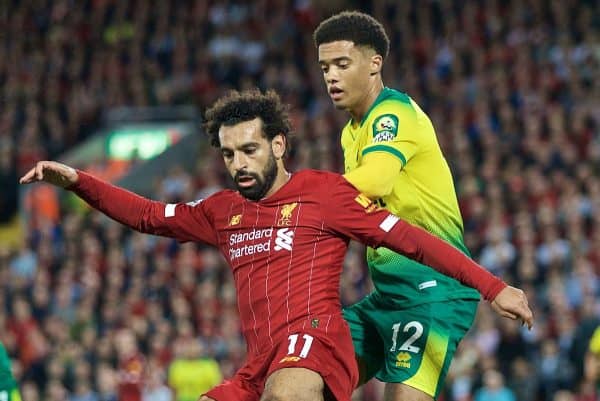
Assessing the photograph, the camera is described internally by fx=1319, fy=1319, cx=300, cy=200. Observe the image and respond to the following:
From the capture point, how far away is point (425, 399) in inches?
246

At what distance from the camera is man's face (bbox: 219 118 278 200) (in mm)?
5762

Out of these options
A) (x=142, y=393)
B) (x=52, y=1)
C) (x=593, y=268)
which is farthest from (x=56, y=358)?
(x=52, y=1)

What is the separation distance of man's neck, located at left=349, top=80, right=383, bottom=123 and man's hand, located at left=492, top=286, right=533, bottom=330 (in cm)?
129

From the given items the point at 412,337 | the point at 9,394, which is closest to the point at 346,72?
the point at 412,337

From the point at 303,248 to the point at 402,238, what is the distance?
0.43 meters

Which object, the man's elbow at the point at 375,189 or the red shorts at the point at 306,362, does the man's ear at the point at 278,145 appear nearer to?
the man's elbow at the point at 375,189

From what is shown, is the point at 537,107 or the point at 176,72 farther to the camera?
the point at 176,72

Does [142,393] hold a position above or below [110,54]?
below

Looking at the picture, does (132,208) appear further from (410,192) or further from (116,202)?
(410,192)

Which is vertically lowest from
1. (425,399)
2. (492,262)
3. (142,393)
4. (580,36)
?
(142,393)

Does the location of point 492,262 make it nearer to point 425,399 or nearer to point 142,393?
point 142,393

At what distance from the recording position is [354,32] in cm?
631

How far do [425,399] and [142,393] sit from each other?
8.28 m

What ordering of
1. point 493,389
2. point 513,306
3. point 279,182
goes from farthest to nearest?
point 493,389
point 279,182
point 513,306
